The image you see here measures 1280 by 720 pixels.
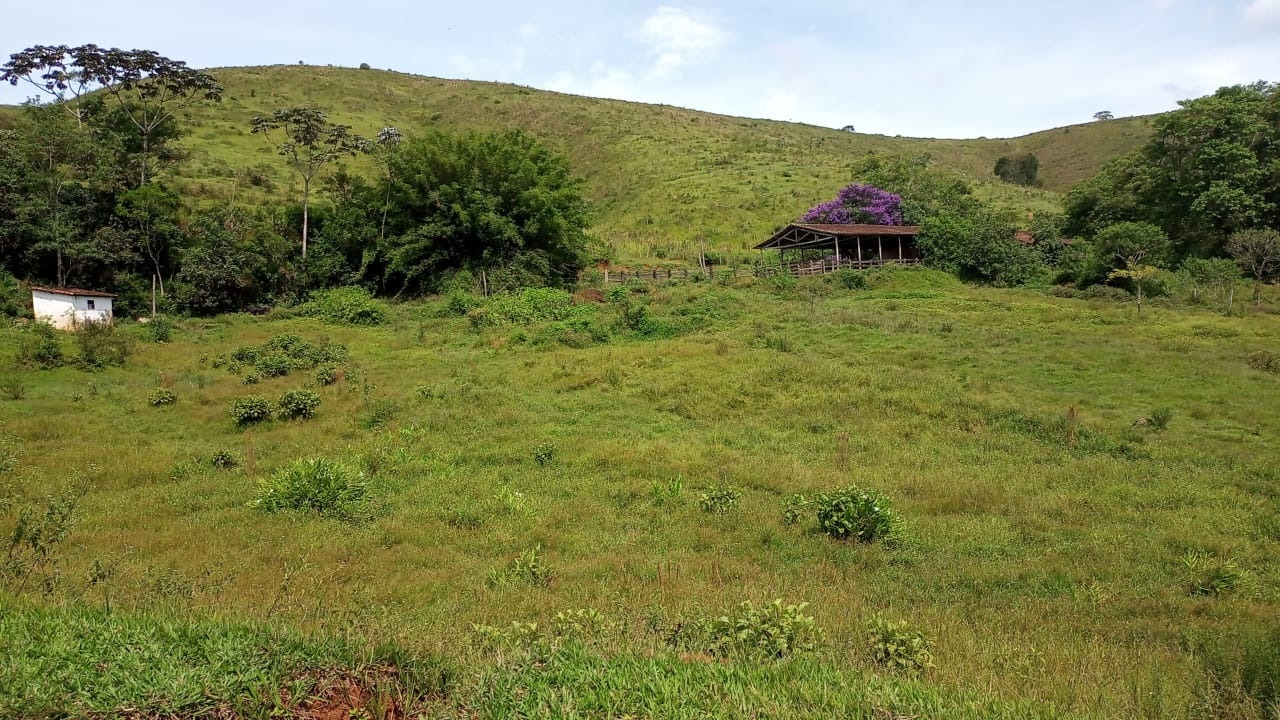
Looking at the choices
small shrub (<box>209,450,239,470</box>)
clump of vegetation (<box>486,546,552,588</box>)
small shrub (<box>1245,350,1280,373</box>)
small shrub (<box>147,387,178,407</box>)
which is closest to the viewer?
clump of vegetation (<box>486,546,552,588</box>)

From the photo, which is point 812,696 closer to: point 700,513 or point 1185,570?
point 700,513

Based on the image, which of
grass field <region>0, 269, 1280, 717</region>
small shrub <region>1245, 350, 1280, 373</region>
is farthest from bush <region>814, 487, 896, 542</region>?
small shrub <region>1245, 350, 1280, 373</region>

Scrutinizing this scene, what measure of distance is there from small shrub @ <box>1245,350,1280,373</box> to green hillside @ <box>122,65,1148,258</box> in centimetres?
3163

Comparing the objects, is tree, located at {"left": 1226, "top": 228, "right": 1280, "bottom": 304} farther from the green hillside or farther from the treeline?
the treeline

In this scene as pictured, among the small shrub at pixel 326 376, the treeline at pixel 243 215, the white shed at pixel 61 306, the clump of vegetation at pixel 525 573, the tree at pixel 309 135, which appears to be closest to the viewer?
the clump of vegetation at pixel 525 573

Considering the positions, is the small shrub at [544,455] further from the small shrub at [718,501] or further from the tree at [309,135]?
the tree at [309,135]

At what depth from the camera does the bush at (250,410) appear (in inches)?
555

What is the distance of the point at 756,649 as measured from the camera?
427cm

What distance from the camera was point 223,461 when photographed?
11.4 m

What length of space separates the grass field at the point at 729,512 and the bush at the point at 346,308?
25.0ft

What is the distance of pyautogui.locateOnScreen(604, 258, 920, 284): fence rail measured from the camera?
3612 centimetres

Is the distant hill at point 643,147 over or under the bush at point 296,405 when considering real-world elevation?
over

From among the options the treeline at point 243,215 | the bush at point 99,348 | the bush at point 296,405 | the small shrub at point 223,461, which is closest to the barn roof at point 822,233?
the treeline at point 243,215

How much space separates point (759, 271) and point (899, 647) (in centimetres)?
3383
